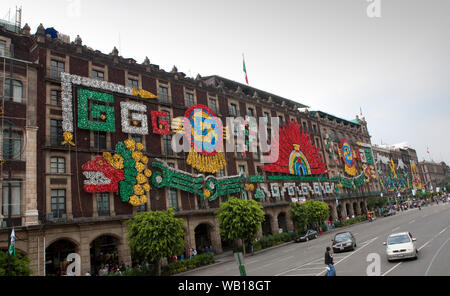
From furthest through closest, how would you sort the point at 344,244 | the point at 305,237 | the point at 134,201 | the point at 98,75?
1. the point at 305,237
2. the point at 98,75
3. the point at 134,201
4. the point at 344,244

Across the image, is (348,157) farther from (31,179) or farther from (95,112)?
(31,179)

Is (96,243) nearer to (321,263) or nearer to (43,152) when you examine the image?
(43,152)

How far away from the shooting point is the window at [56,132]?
1112 inches

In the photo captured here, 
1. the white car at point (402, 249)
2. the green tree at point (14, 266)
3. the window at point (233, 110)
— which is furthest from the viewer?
the window at point (233, 110)

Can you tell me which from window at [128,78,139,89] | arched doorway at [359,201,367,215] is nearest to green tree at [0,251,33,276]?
window at [128,78,139,89]

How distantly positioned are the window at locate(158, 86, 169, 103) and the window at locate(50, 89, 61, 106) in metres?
11.1

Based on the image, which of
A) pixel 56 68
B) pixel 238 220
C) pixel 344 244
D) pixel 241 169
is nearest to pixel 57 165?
pixel 56 68

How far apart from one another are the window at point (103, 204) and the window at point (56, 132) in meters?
5.86

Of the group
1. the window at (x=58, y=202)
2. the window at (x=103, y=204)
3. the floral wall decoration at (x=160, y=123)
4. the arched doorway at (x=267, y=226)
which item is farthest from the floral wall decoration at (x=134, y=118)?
the arched doorway at (x=267, y=226)

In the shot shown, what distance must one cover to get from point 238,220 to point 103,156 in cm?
1428

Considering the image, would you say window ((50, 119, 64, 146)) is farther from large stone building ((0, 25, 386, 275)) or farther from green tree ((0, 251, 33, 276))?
green tree ((0, 251, 33, 276))

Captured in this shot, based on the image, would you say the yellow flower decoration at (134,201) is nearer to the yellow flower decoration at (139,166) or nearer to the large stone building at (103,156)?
the large stone building at (103,156)

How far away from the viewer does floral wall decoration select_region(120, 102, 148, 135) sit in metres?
32.8

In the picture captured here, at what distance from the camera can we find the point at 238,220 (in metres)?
31.8
